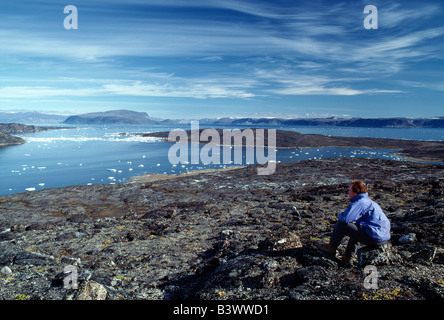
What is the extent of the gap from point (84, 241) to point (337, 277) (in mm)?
10510

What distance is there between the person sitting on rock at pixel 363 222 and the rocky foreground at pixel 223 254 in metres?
0.33

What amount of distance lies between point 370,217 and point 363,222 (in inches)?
7.6

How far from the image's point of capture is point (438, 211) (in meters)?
10.7

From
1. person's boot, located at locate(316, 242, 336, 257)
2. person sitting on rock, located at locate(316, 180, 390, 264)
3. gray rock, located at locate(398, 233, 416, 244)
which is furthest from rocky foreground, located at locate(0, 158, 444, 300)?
person sitting on rock, located at locate(316, 180, 390, 264)

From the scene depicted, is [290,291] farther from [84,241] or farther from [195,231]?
[84,241]

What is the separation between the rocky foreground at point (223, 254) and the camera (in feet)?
19.2

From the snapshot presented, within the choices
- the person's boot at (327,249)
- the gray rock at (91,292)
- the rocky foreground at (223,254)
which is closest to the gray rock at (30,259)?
the rocky foreground at (223,254)

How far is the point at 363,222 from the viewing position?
6.04 metres

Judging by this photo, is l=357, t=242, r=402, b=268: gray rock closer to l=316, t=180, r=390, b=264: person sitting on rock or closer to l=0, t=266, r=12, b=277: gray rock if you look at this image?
l=316, t=180, r=390, b=264: person sitting on rock

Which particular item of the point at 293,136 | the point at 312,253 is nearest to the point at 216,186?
Result: the point at 312,253

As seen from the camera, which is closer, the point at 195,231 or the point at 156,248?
the point at 156,248

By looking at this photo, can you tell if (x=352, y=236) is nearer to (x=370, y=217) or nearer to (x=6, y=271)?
(x=370, y=217)

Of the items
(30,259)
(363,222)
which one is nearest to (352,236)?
(363,222)

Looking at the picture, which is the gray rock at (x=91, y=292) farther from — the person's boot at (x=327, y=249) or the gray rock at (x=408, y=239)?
the gray rock at (x=408, y=239)
